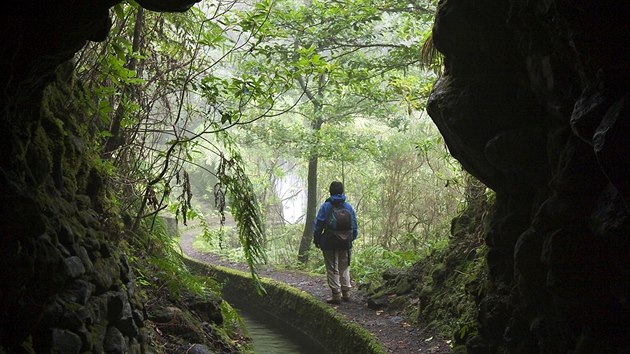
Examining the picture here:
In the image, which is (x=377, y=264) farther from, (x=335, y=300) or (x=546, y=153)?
(x=546, y=153)

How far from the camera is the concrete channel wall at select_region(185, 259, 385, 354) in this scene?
954 centimetres

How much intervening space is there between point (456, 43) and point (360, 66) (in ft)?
24.7

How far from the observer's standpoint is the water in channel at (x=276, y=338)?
11.4m

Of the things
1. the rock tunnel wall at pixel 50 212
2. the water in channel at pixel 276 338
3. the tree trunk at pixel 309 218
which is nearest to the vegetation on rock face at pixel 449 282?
the water in channel at pixel 276 338

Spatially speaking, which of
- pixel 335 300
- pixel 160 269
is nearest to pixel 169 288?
pixel 160 269

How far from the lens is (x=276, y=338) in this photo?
12.4 meters

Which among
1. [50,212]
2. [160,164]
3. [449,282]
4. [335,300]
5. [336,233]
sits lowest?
[335,300]

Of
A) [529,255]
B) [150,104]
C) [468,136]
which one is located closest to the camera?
[529,255]

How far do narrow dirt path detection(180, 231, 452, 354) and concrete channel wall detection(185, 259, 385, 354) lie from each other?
284 mm

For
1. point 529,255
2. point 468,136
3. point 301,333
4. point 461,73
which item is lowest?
point 301,333

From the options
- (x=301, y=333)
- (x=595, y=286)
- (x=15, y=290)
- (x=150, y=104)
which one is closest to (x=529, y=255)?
(x=595, y=286)

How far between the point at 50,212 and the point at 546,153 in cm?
394

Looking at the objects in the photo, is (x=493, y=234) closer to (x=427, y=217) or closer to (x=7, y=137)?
(x=7, y=137)

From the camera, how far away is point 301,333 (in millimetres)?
12383
